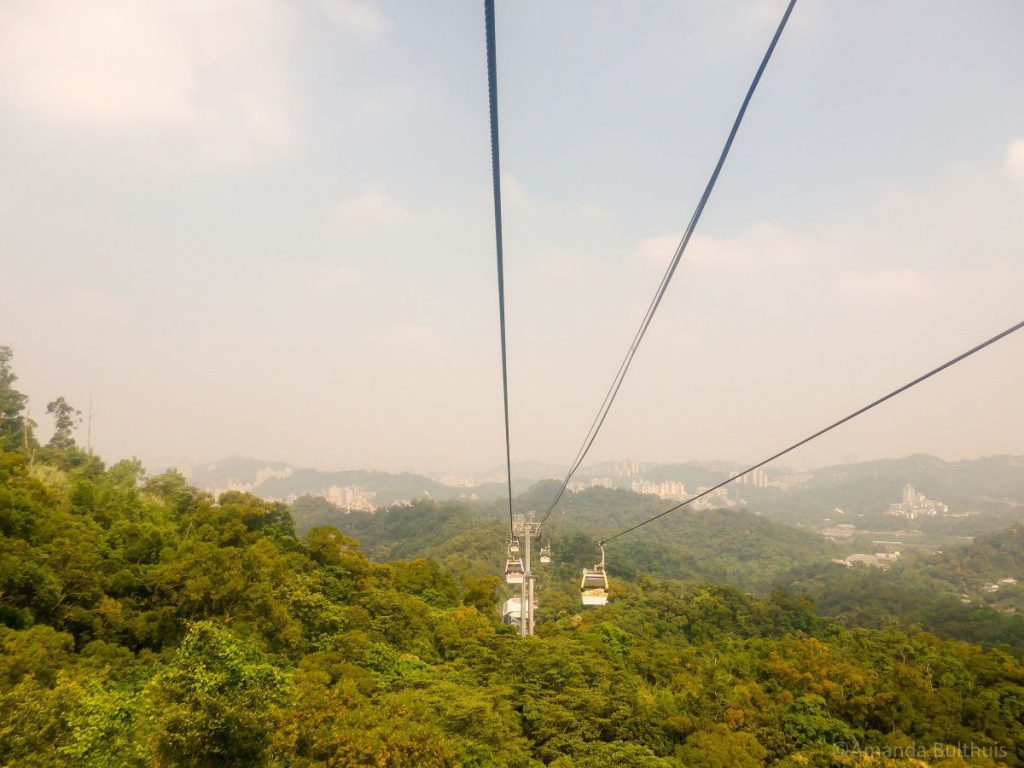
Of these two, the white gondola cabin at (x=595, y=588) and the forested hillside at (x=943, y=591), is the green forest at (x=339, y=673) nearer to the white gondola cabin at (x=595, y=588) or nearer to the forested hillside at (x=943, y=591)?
the white gondola cabin at (x=595, y=588)

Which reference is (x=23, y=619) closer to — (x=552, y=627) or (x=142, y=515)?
(x=142, y=515)

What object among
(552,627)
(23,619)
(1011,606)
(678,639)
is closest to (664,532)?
(1011,606)

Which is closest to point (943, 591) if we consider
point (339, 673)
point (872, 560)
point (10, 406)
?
point (872, 560)

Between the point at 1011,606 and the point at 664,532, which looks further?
the point at 664,532

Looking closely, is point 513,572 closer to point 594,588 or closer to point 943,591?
point 594,588

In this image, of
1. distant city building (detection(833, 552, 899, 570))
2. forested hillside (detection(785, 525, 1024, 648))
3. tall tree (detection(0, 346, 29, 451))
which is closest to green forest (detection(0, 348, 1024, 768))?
tall tree (detection(0, 346, 29, 451))
